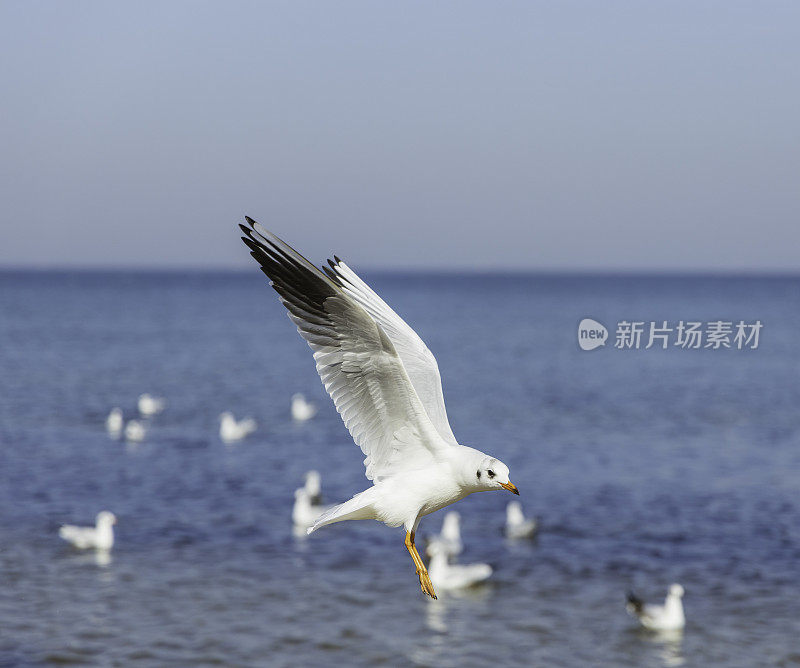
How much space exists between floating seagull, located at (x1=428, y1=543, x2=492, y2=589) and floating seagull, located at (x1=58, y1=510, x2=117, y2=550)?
7.00 meters

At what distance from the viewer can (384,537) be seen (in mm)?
22859

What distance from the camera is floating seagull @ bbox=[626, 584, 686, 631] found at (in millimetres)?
17906

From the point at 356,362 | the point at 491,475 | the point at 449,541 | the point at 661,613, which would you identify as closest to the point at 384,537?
the point at 449,541

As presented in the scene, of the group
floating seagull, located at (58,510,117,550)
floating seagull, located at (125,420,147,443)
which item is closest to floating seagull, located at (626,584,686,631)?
floating seagull, located at (58,510,117,550)

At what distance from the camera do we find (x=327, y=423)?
40375mm

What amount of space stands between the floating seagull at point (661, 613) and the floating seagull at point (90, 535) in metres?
11.0

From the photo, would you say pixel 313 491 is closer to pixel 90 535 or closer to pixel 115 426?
pixel 90 535

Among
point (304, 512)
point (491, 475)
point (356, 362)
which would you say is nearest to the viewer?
point (491, 475)

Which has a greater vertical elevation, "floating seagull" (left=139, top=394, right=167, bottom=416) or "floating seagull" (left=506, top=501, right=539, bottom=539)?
"floating seagull" (left=139, top=394, right=167, bottom=416)

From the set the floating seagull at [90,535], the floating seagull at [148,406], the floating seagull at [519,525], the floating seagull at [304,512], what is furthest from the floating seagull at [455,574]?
the floating seagull at [148,406]

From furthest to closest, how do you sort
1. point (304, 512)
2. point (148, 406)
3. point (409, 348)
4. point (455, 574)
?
point (148, 406), point (304, 512), point (455, 574), point (409, 348)

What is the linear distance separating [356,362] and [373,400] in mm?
304

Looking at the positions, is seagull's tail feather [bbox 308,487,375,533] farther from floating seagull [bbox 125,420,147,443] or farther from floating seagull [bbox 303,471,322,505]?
floating seagull [bbox 125,420,147,443]

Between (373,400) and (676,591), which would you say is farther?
(676,591)
